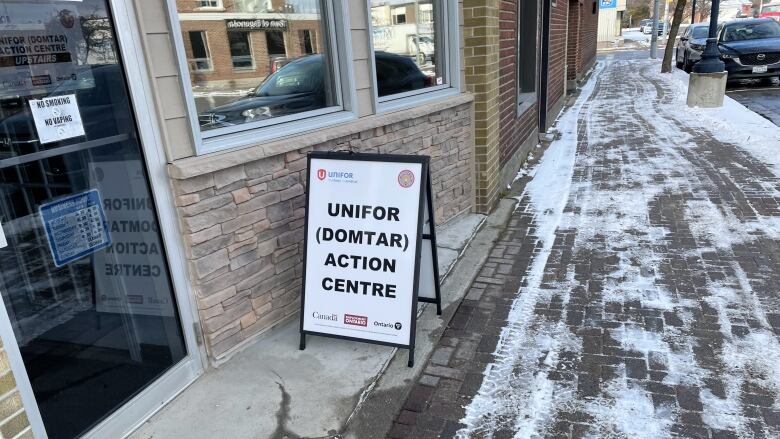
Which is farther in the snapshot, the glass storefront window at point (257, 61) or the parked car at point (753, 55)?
the parked car at point (753, 55)

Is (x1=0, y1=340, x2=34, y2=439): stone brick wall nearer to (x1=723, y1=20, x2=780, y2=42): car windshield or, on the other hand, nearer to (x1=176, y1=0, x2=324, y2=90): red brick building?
(x1=176, y1=0, x2=324, y2=90): red brick building

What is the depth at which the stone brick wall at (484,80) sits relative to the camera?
17.7 feet

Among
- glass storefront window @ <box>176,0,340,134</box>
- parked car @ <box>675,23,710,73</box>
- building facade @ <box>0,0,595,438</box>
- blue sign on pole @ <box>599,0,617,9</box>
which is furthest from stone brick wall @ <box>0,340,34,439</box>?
blue sign on pole @ <box>599,0,617,9</box>

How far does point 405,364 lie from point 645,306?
6.02 feet

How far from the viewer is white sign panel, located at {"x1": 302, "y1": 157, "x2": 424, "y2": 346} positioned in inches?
127

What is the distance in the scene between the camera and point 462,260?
4.85 m

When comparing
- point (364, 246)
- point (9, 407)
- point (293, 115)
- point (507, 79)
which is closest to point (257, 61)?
point (293, 115)

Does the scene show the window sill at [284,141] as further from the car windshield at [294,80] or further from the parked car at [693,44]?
the parked car at [693,44]

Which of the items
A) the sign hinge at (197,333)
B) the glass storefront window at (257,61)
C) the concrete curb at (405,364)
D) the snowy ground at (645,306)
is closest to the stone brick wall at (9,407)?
the sign hinge at (197,333)

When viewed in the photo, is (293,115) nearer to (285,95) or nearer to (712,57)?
(285,95)

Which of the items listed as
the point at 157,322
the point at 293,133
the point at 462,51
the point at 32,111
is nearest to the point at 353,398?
the point at 157,322

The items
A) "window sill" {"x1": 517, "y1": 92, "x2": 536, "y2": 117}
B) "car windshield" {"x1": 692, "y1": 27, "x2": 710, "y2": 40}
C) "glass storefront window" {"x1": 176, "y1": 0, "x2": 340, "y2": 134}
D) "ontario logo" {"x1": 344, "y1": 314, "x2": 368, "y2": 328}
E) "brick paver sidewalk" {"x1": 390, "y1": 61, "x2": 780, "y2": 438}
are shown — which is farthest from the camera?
"car windshield" {"x1": 692, "y1": 27, "x2": 710, "y2": 40}

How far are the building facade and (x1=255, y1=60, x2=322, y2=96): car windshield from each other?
13 mm

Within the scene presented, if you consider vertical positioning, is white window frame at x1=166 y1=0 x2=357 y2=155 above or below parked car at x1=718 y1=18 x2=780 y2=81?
above
